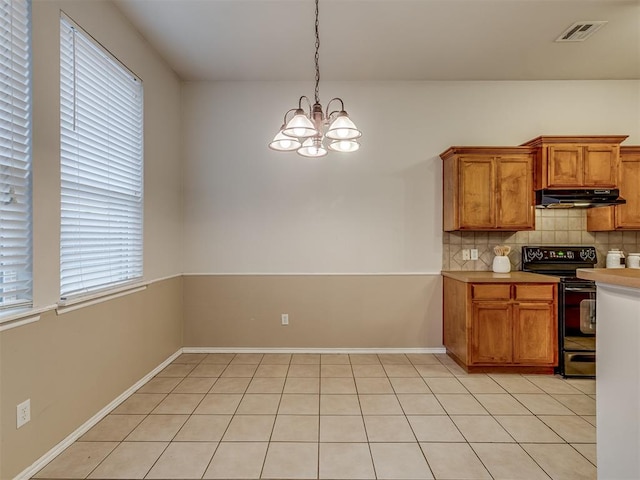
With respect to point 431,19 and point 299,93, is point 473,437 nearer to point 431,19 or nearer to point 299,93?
point 431,19

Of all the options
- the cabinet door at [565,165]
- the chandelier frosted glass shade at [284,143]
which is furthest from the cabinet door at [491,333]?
the chandelier frosted glass shade at [284,143]

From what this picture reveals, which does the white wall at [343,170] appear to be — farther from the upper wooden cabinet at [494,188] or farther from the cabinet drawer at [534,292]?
the cabinet drawer at [534,292]

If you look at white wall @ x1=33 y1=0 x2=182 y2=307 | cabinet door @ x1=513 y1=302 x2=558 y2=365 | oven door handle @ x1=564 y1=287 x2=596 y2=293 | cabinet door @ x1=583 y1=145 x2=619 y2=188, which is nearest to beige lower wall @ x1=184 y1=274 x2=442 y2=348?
white wall @ x1=33 y1=0 x2=182 y2=307

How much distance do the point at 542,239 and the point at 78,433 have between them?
14.7 ft

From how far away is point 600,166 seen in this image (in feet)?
11.3

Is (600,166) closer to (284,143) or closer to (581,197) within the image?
(581,197)

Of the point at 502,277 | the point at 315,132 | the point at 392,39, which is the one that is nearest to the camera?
the point at 315,132

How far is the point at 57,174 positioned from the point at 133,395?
5.99ft

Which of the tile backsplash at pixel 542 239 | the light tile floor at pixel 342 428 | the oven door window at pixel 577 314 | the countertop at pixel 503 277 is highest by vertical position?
the tile backsplash at pixel 542 239

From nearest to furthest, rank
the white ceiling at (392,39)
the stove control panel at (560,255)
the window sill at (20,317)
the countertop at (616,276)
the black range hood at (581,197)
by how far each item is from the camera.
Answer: the countertop at (616,276) < the window sill at (20,317) < the white ceiling at (392,39) < the black range hood at (581,197) < the stove control panel at (560,255)

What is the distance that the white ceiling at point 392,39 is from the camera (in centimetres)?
269

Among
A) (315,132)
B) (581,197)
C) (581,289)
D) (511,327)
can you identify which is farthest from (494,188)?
(315,132)

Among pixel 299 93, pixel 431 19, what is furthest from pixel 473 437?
pixel 299 93

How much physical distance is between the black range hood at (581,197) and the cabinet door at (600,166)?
0.07 meters
